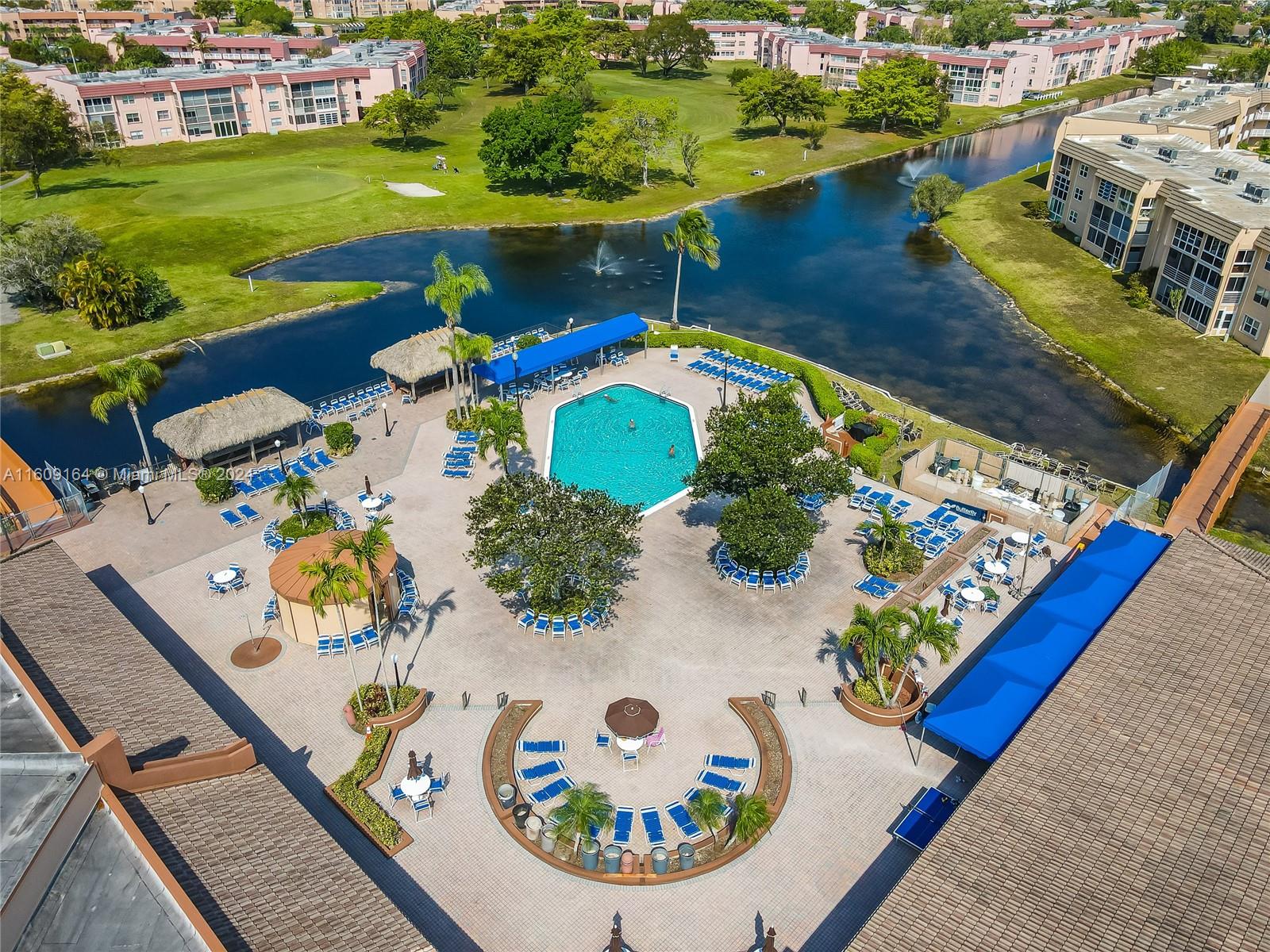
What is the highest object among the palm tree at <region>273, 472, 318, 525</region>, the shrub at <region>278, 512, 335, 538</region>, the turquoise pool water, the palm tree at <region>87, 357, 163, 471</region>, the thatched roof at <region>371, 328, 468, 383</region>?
the palm tree at <region>87, 357, 163, 471</region>

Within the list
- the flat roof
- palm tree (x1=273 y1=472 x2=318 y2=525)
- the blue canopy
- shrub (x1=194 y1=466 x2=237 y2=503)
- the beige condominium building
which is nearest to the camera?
the blue canopy

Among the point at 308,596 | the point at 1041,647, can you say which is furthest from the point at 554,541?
the point at 1041,647

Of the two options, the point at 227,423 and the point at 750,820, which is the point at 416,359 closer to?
the point at 227,423

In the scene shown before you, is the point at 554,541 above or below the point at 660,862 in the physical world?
above

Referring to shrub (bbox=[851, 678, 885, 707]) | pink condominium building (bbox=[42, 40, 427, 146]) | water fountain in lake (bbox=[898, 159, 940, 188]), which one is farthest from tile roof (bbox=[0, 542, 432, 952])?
pink condominium building (bbox=[42, 40, 427, 146])

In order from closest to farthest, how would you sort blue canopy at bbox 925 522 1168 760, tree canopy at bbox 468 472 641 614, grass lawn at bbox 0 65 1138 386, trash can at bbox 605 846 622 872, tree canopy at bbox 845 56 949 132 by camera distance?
trash can at bbox 605 846 622 872 < blue canopy at bbox 925 522 1168 760 < tree canopy at bbox 468 472 641 614 < grass lawn at bbox 0 65 1138 386 < tree canopy at bbox 845 56 949 132

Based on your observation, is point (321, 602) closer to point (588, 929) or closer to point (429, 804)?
point (429, 804)

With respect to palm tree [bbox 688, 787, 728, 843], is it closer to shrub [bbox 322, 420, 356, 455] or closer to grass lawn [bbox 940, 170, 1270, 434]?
shrub [bbox 322, 420, 356, 455]
